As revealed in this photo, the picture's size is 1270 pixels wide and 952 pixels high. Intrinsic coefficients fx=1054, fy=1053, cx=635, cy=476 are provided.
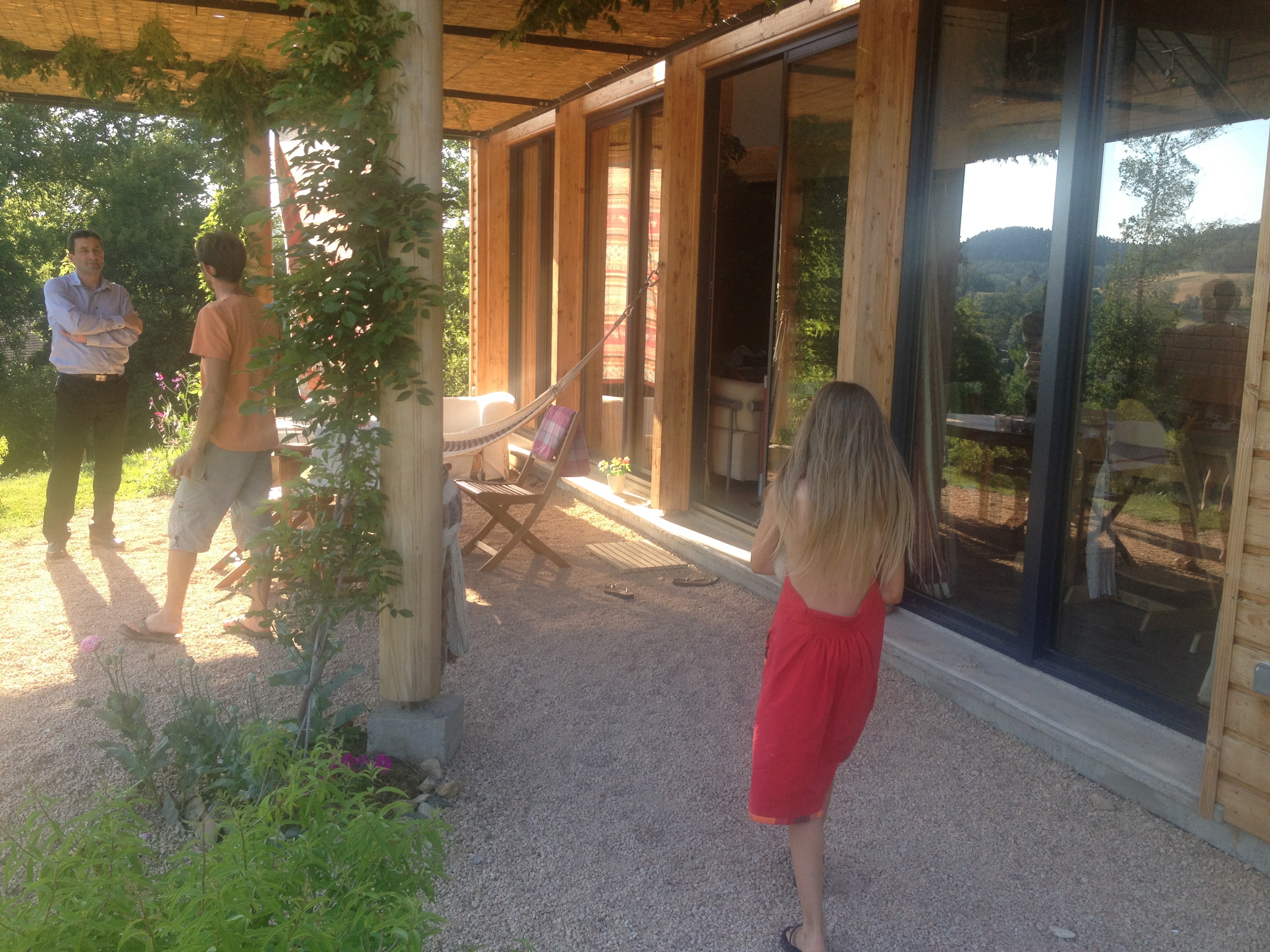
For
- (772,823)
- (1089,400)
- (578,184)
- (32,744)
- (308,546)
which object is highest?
(578,184)

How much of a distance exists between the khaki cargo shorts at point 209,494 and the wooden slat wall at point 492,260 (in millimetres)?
5727

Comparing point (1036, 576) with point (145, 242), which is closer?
point (1036, 576)

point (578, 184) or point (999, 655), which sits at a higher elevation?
A: point (578, 184)

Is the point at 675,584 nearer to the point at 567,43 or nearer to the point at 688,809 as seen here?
the point at 688,809

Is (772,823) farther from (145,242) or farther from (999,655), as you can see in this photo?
(145,242)

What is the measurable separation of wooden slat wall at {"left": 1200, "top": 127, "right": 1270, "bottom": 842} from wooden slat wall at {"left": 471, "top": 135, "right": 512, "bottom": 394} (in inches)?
304

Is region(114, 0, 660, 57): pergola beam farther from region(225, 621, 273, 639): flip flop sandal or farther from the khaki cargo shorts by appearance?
region(225, 621, 273, 639): flip flop sandal

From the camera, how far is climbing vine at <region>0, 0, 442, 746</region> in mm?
2811

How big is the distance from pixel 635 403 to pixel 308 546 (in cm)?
473

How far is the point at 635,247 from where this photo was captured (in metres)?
7.33

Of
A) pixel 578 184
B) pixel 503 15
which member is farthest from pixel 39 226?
pixel 503 15

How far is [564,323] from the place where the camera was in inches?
315

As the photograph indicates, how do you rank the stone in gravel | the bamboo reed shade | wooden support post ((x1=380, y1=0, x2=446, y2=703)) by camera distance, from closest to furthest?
wooden support post ((x1=380, y1=0, x2=446, y2=703)) → the stone in gravel → the bamboo reed shade

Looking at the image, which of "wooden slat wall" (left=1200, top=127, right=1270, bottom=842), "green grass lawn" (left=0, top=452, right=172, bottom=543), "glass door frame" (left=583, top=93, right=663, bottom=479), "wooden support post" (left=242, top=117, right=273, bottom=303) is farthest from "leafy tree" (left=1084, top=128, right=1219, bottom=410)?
"green grass lawn" (left=0, top=452, right=172, bottom=543)
